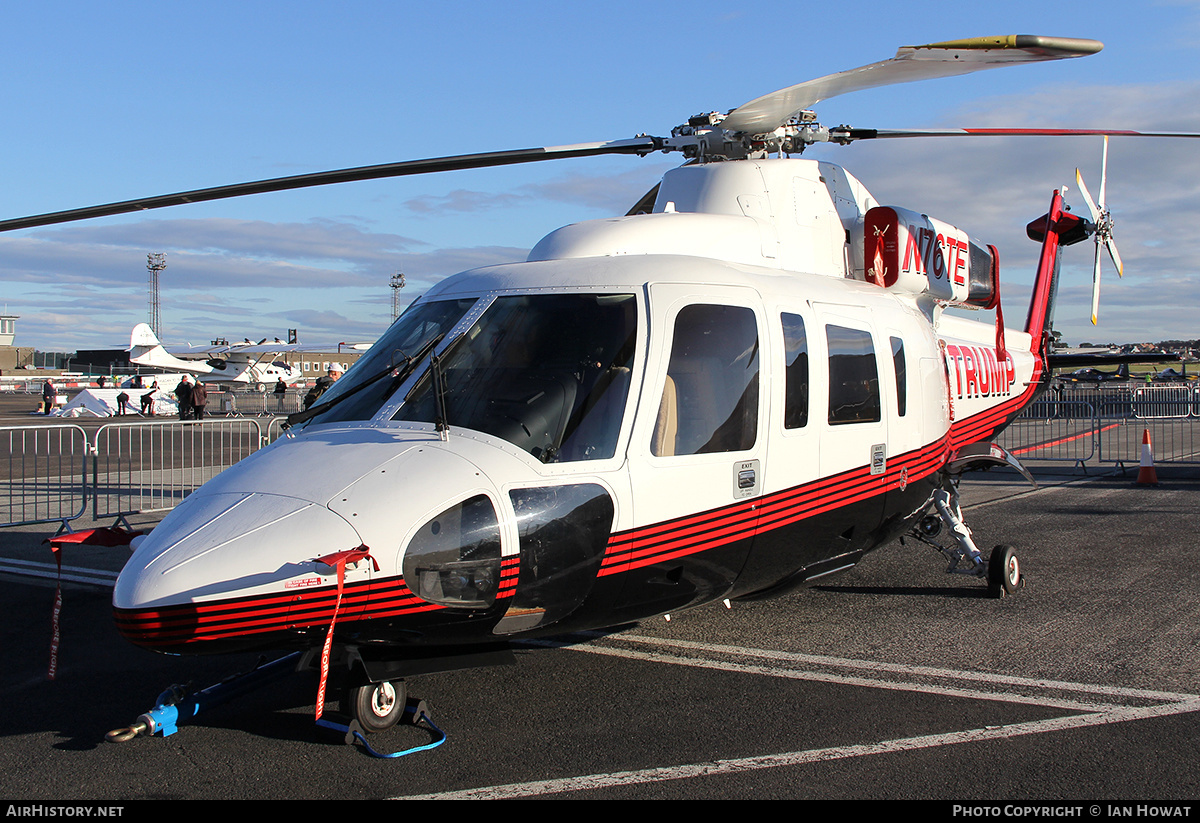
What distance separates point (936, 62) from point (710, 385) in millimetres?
2193

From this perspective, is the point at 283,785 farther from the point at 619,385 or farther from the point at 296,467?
the point at 619,385

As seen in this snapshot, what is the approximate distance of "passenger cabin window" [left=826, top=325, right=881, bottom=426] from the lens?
5883 mm

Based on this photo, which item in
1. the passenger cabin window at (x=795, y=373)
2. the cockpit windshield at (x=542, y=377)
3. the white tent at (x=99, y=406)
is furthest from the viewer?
the white tent at (x=99, y=406)

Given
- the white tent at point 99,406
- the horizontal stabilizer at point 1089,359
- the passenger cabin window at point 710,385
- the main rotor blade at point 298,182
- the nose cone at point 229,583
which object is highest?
the main rotor blade at point 298,182

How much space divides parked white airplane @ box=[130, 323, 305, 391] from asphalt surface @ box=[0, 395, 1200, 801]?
4907 cm

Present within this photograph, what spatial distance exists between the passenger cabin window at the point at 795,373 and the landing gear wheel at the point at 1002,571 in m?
2.76

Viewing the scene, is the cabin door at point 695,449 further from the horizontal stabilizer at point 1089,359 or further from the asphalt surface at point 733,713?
the horizontal stabilizer at point 1089,359

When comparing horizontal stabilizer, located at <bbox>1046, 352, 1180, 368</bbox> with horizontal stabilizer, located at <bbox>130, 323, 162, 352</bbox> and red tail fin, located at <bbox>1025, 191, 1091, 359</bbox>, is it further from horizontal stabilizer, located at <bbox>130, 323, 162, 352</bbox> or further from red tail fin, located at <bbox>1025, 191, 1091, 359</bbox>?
horizontal stabilizer, located at <bbox>130, 323, 162, 352</bbox>

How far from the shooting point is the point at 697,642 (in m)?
6.16

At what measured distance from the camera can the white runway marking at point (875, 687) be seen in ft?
13.0

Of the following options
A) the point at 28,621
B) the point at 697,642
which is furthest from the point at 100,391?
the point at 697,642

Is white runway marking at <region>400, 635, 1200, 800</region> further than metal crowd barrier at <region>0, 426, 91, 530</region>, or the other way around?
metal crowd barrier at <region>0, 426, 91, 530</region>

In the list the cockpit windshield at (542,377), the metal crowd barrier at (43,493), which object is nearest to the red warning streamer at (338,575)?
the cockpit windshield at (542,377)

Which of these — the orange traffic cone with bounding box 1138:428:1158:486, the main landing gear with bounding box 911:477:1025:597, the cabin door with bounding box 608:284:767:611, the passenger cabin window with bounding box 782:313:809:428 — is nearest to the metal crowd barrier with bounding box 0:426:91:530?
the cabin door with bounding box 608:284:767:611
